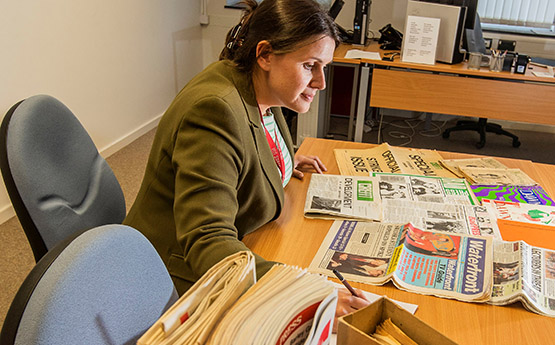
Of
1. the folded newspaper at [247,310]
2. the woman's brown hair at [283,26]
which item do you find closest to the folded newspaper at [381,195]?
the woman's brown hair at [283,26]

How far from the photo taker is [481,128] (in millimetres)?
4027

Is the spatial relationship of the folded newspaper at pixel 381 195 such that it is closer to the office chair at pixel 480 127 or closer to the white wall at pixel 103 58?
the white wall at pixel 103 58

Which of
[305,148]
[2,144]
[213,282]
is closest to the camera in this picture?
[213,282]

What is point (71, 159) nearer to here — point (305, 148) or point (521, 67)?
point (305, 148)

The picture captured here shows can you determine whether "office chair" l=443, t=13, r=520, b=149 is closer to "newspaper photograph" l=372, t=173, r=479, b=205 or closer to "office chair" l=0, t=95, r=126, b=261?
"newspaper photograph" l=372, t=173, r=479, b=205

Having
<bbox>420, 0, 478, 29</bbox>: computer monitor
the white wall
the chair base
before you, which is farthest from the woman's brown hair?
the chair base

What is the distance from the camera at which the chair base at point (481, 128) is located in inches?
158

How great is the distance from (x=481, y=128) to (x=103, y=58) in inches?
117

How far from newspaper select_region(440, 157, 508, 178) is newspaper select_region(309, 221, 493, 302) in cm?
49

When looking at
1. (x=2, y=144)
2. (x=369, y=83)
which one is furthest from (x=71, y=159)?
(x=369, y=83)

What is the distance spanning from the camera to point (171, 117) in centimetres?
118

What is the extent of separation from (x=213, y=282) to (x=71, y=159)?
0.83 m

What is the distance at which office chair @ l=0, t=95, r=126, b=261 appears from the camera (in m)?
1.12

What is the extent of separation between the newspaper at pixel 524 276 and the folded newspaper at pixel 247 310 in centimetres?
56
